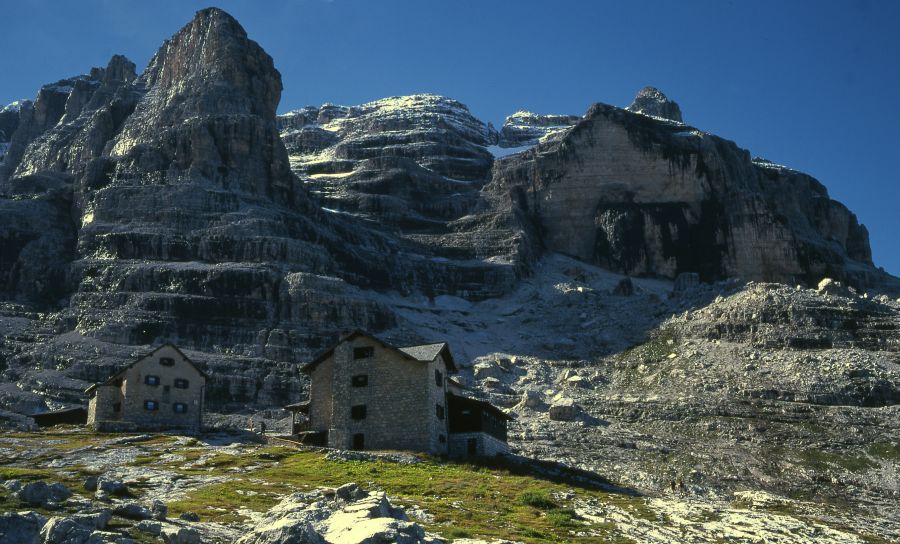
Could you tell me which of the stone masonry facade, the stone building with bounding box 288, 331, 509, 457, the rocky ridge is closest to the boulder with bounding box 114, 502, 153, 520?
the stone masonry facade

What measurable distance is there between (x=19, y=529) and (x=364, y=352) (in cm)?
5782

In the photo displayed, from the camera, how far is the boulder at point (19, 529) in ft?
113

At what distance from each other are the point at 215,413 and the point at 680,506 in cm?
8102

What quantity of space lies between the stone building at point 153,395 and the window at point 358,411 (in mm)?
17230

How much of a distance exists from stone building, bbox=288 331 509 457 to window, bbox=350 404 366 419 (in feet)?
0.27

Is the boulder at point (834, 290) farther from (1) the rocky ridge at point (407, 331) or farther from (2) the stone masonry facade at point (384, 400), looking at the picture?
(2) the stone masonry facade at point (384, 400)

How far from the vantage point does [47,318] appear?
163750 mm

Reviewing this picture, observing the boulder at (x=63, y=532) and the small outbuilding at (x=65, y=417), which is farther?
the small outbuilding at (x=65, y=417)

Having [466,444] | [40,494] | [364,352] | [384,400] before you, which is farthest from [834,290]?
[40,494]

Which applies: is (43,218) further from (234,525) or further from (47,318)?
(234,525)

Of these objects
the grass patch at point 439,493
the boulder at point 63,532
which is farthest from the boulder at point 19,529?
the grass patch at point 439,493

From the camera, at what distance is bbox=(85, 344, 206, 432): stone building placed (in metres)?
102

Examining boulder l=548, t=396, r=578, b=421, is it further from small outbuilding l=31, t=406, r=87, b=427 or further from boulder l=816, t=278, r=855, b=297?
boulder l=816, t=278, r=855, b=297

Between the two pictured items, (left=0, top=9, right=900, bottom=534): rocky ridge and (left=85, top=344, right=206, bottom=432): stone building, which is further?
(left=0, top=9, right=900, bottom=534): rocky ridge
